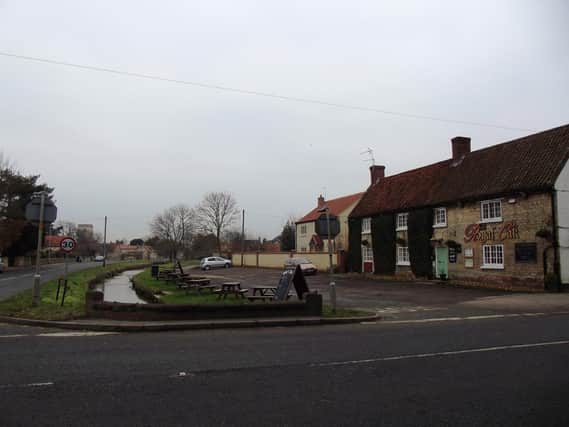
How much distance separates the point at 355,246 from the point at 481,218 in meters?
12.8

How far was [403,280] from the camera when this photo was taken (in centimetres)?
2905

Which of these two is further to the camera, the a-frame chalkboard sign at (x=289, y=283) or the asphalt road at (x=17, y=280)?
the asphalt road at (x=17, y=280)

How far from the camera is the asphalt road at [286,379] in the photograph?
475 cm

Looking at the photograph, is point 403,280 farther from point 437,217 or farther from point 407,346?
point 407,346

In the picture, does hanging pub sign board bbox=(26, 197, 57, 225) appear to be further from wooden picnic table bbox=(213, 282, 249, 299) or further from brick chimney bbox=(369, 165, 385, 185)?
brick chimney bbox=(369, 165, 385, 185)

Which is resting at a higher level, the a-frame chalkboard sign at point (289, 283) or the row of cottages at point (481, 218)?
the row of cottages at point (481, 218)

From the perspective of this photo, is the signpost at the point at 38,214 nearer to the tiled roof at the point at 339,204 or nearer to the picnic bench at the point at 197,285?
the picnic bench at the point at 197,285

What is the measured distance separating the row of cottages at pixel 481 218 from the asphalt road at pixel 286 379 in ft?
41.9

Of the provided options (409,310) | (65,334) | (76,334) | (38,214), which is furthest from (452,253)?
(65,334)

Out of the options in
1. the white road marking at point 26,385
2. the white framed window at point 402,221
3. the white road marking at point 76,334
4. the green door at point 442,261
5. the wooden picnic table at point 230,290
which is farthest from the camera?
the white framed window at point 402,221

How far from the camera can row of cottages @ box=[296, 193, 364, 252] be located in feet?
169

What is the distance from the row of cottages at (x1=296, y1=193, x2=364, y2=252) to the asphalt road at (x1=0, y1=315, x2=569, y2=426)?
130 feet

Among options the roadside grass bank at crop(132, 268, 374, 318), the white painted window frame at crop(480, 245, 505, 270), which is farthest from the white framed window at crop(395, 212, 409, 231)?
the roadside grass bank at crop(132, 268, 374, 318)

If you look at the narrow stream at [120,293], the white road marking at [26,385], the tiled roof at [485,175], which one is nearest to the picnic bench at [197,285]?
the narrow stream at [120,293]
